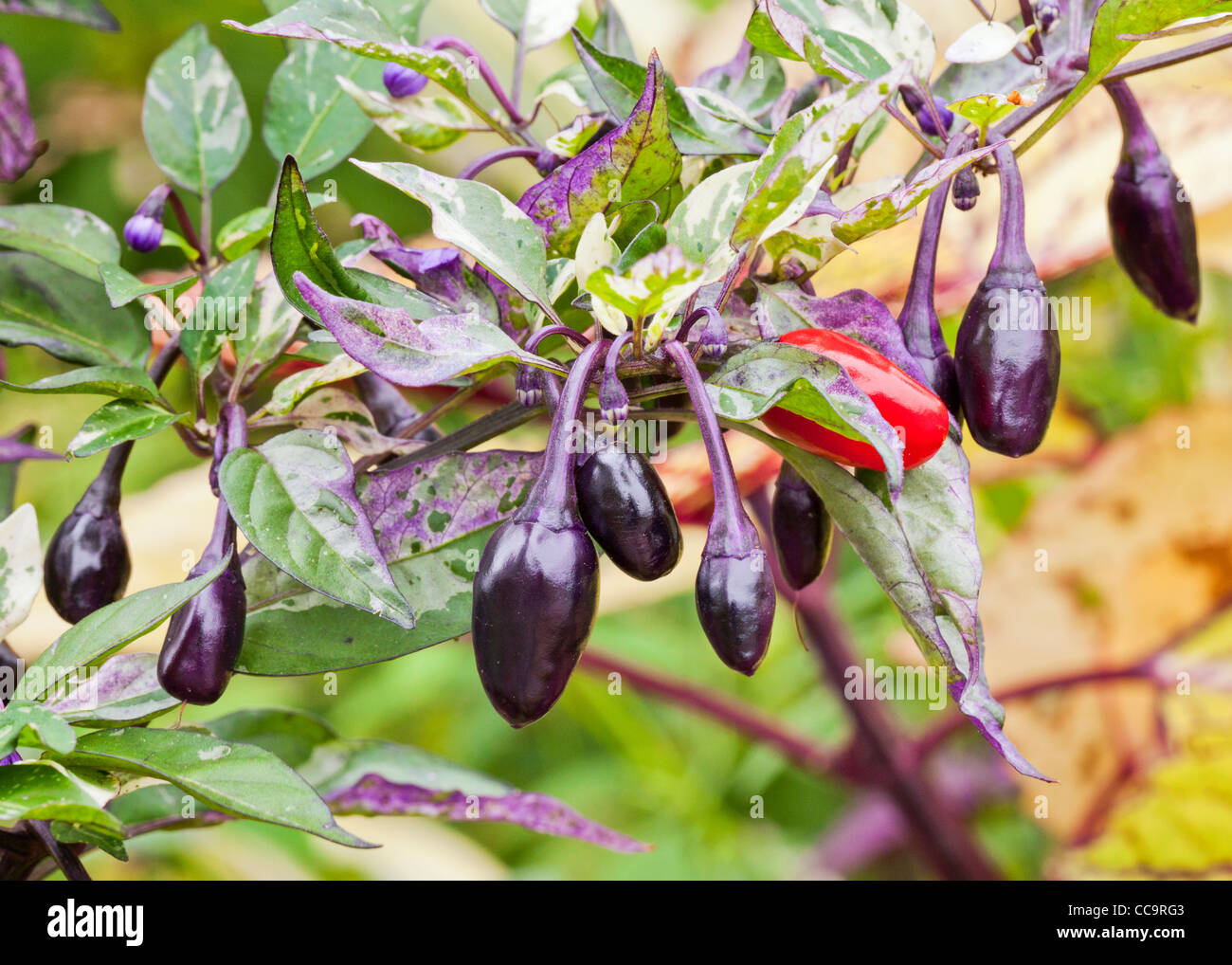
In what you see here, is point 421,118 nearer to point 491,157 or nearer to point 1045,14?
point 491,157

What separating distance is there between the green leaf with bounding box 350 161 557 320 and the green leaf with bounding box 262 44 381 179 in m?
0.17

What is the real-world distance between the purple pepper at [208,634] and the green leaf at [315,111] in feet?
0.70

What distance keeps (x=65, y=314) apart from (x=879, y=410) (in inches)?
13.2

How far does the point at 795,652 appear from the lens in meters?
1.33

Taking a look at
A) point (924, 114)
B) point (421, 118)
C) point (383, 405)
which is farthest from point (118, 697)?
point (924, 114)

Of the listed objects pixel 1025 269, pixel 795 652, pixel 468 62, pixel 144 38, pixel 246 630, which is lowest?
pixel 795 652

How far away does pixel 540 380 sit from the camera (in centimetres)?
33

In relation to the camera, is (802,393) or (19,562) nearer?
(802,393)

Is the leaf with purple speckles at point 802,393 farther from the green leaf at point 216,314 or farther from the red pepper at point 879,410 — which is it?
the green leaf at point 216,314

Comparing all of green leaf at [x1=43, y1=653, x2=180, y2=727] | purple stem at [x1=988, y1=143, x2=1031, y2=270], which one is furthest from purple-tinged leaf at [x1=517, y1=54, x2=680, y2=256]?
green leaf at [x1=43, y1=653, x2=180, y2=727]
